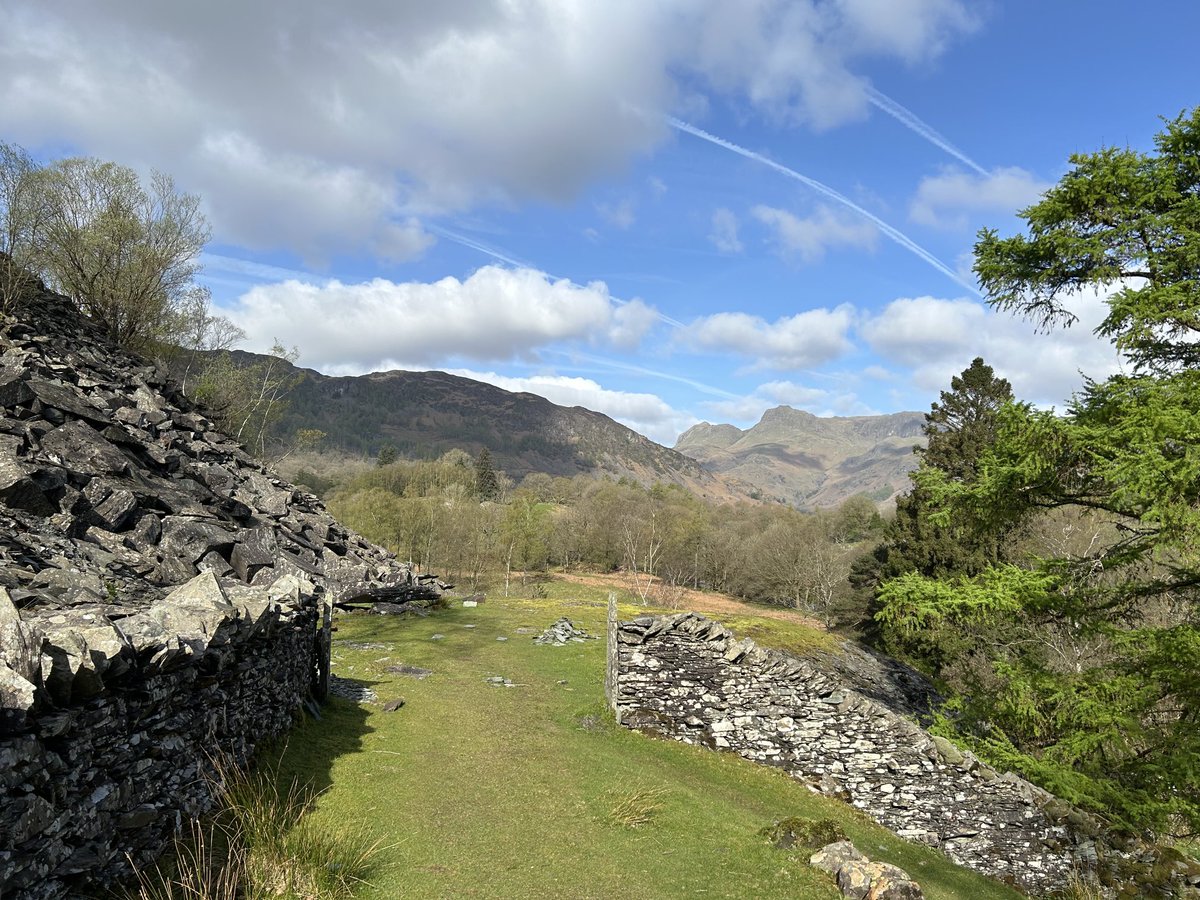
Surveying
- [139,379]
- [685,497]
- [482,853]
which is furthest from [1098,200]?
[685,497]

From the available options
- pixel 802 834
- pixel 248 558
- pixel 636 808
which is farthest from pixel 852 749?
pixel 248 558

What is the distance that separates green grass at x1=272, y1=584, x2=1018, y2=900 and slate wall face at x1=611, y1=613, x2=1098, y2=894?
681 millimetres

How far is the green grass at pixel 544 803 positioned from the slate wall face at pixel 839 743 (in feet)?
2.23

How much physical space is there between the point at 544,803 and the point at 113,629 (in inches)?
302

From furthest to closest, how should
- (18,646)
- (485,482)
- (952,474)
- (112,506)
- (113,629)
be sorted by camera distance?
1. (485,482)
2. (952,474)
3. (112,506)
4. (113,629)
5. (18,646)

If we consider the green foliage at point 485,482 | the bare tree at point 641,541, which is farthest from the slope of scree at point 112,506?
the green foliage at point 485,482

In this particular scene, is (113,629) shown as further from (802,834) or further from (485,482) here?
(485,482)

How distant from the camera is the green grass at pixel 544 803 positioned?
28.8 feet

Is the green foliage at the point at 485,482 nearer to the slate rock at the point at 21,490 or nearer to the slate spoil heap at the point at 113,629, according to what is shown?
the slate spoil heap at the point at 113,629

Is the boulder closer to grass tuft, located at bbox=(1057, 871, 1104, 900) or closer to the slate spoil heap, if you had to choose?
the slate spoil heap

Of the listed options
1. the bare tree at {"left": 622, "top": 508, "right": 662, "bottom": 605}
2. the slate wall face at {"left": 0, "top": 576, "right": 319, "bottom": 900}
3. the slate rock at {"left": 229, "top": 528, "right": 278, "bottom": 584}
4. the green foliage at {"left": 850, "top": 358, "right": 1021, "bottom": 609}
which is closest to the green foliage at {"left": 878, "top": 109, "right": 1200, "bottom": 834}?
the slate wall face at {"left": 0, "top": 576, "right": 319, "bottom": 900}

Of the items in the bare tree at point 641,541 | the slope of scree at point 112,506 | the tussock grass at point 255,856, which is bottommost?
the bare tree at point 641,541

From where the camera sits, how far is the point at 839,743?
16.3m

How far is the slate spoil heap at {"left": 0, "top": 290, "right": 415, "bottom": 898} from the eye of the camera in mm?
5273
